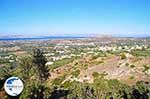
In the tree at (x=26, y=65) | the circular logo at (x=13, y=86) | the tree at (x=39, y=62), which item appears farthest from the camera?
the tree at (x=39, y=62)

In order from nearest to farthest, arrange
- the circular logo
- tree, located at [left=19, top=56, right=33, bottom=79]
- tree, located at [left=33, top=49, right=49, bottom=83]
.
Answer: the circular logo → tree, located at [left=19, top=56, right=33, bottom=79] → tree, located at [left=33, top=49, right=49, bottom=83]

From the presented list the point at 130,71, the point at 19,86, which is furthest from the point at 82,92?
the point at 130,71

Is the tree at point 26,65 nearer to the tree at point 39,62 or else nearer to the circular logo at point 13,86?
the tree at point 39,62

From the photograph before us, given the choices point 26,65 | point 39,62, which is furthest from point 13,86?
point 39,62

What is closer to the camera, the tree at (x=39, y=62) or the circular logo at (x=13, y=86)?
the circular logo at (x=13, y=86)

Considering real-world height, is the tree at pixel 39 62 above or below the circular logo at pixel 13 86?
below

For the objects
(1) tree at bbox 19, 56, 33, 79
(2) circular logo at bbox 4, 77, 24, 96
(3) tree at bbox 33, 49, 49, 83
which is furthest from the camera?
(3) tree at bbox 33, 49, 49, 83

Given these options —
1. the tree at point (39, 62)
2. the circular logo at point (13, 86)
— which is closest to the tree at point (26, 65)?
the tree at point (39, 62)

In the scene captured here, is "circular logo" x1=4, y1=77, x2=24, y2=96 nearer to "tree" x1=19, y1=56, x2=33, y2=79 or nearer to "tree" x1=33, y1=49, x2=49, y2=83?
"tree" x1=33, y1=49, x2=49, y2=83

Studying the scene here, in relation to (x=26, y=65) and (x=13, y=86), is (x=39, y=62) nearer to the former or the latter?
(x=26, y=65)

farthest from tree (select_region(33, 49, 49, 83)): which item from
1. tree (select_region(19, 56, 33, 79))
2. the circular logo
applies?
the circular logo

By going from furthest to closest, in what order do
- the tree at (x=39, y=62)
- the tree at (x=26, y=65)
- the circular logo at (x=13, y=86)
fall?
the tree at (x=39, y=62), the tree at (x=26, y=65), the circular logo at (x=13, y=86)

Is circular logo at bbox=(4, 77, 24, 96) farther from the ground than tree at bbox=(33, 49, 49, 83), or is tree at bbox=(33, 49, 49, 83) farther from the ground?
circular logo at bbox=(4, 77, 24, 96)
